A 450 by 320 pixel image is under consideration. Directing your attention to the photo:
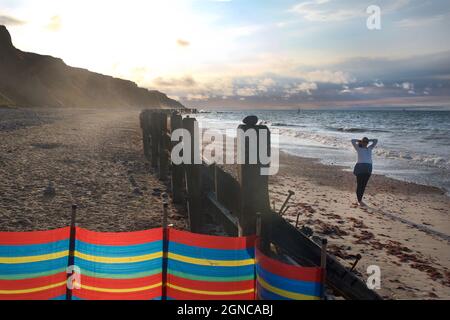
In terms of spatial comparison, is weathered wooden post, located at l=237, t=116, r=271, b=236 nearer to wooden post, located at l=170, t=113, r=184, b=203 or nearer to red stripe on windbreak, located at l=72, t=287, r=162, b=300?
red stripe on windbreak, located at l=72, t=287, r=162, b=300

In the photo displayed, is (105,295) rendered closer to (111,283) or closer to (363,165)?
(111,283)

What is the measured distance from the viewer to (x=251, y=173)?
3.76m

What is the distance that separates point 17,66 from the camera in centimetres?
10481

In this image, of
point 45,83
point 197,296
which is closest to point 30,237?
point 197,296

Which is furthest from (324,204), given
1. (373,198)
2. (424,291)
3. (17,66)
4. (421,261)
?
(17,66)

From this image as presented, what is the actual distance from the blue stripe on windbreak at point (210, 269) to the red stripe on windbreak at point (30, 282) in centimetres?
116

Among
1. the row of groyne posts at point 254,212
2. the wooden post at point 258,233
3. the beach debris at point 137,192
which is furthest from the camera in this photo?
the beach debris at point 137,192

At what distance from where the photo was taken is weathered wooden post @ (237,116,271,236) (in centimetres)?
365

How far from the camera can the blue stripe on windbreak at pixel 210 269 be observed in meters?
3.63

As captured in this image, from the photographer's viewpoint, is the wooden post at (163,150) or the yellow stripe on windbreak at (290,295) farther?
the wooden post at (163,150)

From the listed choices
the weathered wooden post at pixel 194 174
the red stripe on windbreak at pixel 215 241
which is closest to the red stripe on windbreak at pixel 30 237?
the red stripe on windbreak at pixel 215 241

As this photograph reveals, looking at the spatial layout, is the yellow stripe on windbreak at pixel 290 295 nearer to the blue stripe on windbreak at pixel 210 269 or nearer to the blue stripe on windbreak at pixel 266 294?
the blue stripe on windbreak at pixel 266 294
